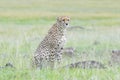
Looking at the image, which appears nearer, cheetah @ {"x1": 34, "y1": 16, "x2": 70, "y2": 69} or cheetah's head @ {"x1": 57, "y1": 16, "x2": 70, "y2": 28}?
cheetah @ {"x1": 34, "y1": 16, "x2": 70, "y2": 69}

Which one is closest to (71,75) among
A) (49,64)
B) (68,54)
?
(49,64)

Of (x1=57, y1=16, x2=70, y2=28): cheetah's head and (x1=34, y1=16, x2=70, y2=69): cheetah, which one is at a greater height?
(x1=57, y1=16, x2=70, y2=28): cheetah's head

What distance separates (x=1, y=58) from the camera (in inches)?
419

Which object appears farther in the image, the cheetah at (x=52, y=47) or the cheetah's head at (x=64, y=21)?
the cheetah's head at (x=64, y=21)

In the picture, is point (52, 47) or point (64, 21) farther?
point (64, 21)

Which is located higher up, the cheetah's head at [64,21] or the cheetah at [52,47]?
the cheetah's head at [64,21]

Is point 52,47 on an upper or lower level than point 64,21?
lower

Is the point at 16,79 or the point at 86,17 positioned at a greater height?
the point at 16,79

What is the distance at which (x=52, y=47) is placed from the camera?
9.25 meters

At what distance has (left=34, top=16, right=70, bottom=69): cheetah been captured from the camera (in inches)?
354

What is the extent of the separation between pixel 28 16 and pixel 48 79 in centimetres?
3200

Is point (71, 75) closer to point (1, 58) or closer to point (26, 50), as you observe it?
point (1, 58)

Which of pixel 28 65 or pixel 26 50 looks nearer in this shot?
pixel 28 65

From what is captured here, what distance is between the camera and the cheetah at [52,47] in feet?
29.5
